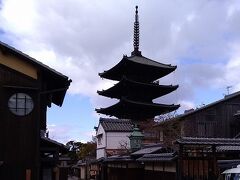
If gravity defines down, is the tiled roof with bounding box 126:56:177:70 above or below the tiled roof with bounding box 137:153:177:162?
above

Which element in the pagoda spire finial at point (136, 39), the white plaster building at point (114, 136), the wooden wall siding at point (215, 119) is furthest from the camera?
the white plaster building at point (114, 136)

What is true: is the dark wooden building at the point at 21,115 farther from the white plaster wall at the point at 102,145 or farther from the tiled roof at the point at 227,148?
the white plaster wall at the point at 102,145

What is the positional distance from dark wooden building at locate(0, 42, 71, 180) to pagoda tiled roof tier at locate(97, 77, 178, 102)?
2183 centimetres

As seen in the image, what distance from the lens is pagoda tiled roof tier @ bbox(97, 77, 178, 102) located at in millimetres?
42200

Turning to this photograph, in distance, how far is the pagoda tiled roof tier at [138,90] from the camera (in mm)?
42200

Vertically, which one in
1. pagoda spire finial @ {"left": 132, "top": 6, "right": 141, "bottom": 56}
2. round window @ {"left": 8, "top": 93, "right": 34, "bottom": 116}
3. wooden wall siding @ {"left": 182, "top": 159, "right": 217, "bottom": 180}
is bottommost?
wooden wall siding @ {"left": 182, "top": 159, "right": 217, "bottom": 180}

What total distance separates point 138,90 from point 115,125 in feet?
54.2

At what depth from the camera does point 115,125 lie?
59.1 m

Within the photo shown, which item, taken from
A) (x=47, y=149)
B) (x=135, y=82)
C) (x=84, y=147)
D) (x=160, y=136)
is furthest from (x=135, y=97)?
(x=84, y=147)

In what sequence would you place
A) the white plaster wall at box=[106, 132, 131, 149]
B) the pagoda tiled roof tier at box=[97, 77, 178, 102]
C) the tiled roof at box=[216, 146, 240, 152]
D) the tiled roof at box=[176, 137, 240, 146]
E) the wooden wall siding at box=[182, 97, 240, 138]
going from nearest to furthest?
1. the tiled roof at box=[176, 137, 240, 146]
2. the tiled roof at box=[216, 146, 240, 152]
3. the pagoda tiled roof tier at box=[97, 77, 178, 102]
4. the wooden wall siding at box=[182, 97, 240, 138]
5. the white plaster wall at box=[106, 132, 131, 149]

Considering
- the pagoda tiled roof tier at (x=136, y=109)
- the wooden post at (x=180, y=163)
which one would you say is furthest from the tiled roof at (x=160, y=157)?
the pagoda tiled roof tier at (x=136, y=109)

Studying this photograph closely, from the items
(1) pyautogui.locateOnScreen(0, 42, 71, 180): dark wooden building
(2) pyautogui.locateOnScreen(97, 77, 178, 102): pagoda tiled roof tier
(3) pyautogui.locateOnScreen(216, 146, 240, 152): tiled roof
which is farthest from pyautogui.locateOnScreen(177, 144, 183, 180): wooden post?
(2) pyautogui.locateOnScreen(97, 77, 178, 102): pagoda tiled roof tier

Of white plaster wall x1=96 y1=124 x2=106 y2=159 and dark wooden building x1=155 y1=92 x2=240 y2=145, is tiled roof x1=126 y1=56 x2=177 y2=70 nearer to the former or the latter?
dark wooden building x1=155 y1=92 x2=240 y2=145

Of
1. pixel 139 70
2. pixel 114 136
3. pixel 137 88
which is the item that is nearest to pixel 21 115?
pixel 137 88
